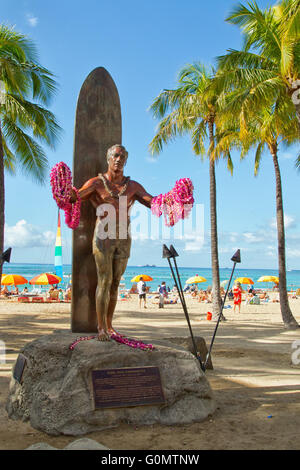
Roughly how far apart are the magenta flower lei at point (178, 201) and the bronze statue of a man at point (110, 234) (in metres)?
0.49

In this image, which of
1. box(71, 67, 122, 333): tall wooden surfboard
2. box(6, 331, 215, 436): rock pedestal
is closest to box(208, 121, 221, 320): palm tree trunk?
box(71, 67, 122, 333): tall wooden surfboard

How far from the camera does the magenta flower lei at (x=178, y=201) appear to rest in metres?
4.78

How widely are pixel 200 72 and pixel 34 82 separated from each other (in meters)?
6.87

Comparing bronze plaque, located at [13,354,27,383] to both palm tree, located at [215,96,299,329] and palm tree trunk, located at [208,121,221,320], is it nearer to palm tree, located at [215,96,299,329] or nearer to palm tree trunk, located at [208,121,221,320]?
palm tree, located at [215,96,299,329]

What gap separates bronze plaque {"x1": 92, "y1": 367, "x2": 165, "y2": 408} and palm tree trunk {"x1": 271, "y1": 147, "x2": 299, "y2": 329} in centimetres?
Result: 1036

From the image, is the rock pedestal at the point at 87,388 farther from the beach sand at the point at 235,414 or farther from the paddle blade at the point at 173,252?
the paddle blade at the point at 173,252

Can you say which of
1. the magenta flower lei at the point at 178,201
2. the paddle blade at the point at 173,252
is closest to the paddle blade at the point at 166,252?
the paddle blade at the point at 173,252

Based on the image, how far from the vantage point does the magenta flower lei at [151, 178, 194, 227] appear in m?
4.78

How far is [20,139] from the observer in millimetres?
12789

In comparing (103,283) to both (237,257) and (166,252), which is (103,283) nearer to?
(166,252)

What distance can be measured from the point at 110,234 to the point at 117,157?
0.91 metres

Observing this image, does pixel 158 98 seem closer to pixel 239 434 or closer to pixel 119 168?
pixel 119 168

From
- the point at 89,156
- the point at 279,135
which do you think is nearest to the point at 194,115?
the point at 279,135

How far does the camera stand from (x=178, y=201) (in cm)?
478
